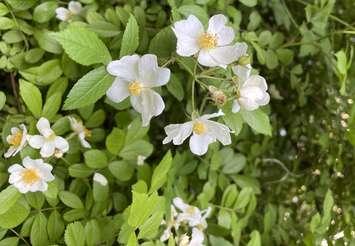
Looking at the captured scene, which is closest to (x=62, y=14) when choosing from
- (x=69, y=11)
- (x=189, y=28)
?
(x=69, y=11)

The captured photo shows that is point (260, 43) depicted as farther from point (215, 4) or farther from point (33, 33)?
point (33, 33)

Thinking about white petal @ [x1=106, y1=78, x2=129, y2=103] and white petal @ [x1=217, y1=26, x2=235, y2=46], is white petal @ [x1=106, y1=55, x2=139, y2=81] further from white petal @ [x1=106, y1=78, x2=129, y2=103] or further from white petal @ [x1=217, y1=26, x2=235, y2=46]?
white petal @ [x1=217, y1=26, x2=235, y2=46]

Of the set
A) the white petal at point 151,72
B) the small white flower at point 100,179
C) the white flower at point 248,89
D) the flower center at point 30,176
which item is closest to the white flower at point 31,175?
the flower center at point 30,176

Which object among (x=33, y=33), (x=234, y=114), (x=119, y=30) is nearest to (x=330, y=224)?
(x=234, y=114)

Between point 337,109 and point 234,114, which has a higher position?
point 234,114

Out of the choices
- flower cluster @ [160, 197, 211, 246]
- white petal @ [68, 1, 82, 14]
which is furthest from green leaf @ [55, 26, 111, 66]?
flower cluster @ [160, 197, 211, 246]

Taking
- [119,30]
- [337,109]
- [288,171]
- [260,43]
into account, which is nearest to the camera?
[119,30]
